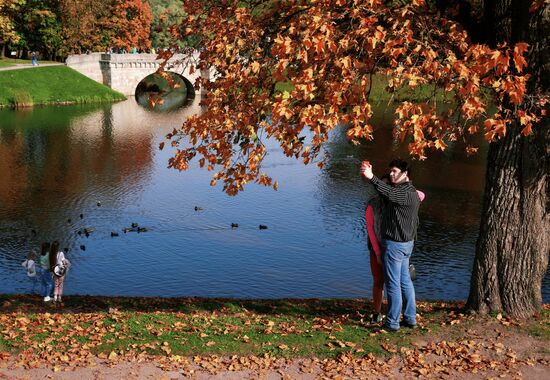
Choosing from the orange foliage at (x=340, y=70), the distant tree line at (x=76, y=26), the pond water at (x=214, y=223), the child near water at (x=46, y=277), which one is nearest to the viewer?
the orange foliage at (x=340, y=70)

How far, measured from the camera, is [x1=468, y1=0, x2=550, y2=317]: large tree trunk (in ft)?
37.6

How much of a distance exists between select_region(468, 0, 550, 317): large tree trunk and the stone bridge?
6990cm

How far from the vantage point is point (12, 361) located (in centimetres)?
1043

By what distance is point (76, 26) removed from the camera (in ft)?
285

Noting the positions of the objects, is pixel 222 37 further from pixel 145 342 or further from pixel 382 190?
pixel 145 342

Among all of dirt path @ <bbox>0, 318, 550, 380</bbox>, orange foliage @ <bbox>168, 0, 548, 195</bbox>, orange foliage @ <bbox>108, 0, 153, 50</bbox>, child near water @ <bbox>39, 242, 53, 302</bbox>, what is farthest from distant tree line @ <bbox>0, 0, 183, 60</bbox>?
dirt path @ <bbox>0, 318, 550, 380</bbox>

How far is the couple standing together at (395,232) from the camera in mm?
10688

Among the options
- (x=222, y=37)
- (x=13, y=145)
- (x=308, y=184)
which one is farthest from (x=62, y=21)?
(x=222, y=37)

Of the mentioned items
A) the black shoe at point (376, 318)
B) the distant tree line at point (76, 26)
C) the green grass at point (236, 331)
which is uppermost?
the distant tree line at point (76, 26)

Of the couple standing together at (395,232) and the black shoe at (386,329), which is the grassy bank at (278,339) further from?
the couple standing together at (395,232)

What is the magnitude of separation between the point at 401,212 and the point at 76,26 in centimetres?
8329

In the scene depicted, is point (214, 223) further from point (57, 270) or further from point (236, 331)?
point (236, 331)

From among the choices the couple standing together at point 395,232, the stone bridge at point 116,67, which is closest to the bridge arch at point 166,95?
the stone bridge at point 116,67

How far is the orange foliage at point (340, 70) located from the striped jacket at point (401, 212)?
2.11 feet
